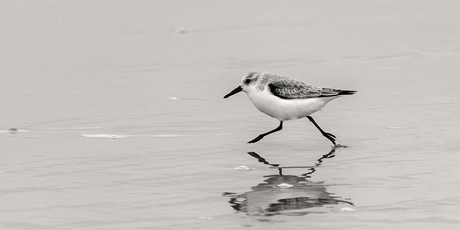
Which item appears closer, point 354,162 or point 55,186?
point 55,186

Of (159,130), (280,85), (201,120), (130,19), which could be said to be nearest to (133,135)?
(159,130)

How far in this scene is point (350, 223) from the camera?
18.9 ft

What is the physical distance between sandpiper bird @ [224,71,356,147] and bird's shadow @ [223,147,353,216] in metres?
1.82

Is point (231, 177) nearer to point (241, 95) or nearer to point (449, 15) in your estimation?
point (241, 95)

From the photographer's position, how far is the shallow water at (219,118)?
6340mm

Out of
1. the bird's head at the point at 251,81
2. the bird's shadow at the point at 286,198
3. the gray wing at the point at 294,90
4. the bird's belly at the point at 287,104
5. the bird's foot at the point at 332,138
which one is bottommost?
the bird's shadow at the point at 286,198

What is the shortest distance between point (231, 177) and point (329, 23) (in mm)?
9621

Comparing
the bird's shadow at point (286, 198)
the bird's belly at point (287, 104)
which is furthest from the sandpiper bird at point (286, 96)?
the bird's shadow at point (286, 198)

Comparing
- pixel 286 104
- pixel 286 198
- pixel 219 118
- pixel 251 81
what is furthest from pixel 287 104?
pixel 286 198

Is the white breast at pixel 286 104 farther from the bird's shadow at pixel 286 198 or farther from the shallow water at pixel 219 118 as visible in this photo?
the bird's shadow at pixel 286 198

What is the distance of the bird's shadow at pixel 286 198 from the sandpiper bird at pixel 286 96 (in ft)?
5.99

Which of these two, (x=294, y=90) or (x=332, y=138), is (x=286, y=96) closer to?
(x=294, y=90)

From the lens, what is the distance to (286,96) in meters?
9.22

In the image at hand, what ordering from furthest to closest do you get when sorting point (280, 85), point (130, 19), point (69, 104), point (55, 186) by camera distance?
1. point (130, 19)
2. point (69, 104)
3. point (280, 85)
4. point (55, 186)
